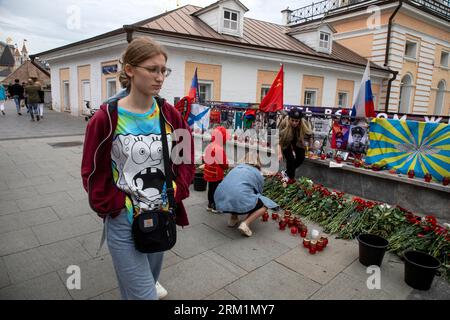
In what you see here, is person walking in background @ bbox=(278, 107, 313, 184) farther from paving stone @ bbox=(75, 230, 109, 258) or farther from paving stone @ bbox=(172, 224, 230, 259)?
paving stone @ bbox=(75, 230, 109, 258)

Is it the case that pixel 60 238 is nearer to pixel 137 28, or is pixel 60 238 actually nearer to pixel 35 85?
pixel 137 28

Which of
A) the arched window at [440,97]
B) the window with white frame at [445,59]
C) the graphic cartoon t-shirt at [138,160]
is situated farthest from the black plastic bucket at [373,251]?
the window with white frame at [445,59]

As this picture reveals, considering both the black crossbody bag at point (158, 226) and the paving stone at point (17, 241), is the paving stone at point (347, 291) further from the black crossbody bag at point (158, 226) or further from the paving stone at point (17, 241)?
the paving stone at point (17, 241)

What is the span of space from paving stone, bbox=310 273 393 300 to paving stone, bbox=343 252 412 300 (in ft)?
0.33

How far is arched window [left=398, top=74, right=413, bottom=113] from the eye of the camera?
77.6ft

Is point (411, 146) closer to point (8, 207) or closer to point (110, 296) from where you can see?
point (110, 296)

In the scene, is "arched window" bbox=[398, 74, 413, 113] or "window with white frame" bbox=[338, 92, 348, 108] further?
"arched window" bbox=[398, 74, 413, 113]

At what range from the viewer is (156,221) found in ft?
6.30

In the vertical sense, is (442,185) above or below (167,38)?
below

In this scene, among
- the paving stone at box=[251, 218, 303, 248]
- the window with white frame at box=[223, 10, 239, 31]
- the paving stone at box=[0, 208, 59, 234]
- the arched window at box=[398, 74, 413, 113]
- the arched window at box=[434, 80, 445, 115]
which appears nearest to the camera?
the paving stone at box=[251, 218, 303, 248]

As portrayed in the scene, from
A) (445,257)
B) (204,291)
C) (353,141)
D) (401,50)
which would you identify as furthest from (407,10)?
(204,291)

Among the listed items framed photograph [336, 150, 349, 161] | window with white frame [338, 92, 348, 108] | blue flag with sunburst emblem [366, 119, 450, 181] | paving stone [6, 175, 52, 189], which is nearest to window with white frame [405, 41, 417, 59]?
window with white frame [338, 92, 348, 108]

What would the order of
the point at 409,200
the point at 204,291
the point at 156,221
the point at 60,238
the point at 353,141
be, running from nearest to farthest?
the point at 156,221, the point at 204,291, the point at 60,238, the point at 409,200, the point at 353,141

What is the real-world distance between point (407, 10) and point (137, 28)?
18960 mm
